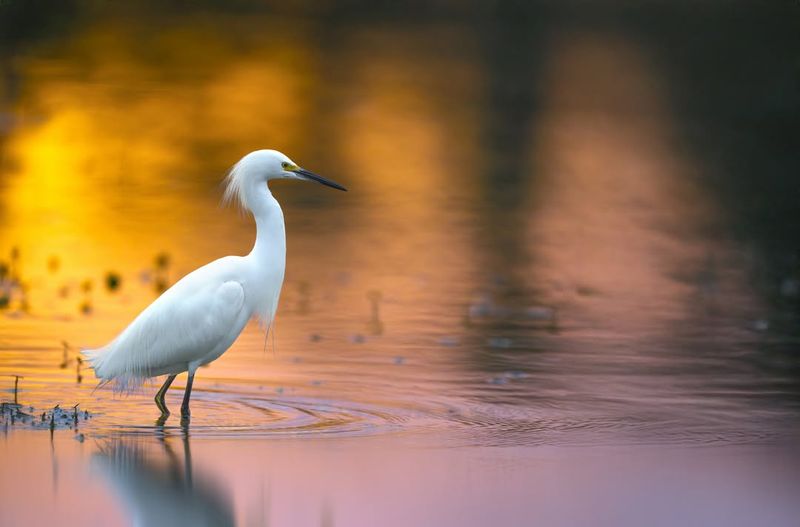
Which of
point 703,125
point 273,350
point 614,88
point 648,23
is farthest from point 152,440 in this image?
point 648,23

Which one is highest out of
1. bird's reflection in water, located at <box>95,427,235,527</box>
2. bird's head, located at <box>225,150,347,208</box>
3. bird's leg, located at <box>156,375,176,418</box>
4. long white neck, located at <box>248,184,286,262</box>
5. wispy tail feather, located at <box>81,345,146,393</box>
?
bird's head, located at <box>225,150,347,208</box>

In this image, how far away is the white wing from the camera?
281 inches

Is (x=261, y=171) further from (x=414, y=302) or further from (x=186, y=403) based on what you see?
(x=414, y=302)

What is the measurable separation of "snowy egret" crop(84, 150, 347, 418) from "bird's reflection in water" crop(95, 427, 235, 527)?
57cm

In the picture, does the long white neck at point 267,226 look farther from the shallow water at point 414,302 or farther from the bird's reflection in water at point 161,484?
the bird's reflection in water at point 161,484

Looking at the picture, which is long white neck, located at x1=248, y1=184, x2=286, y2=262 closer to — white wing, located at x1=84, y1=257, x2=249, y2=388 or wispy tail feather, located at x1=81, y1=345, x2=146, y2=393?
white wing, located at x1=84, y1=257, x2=249, y2=388

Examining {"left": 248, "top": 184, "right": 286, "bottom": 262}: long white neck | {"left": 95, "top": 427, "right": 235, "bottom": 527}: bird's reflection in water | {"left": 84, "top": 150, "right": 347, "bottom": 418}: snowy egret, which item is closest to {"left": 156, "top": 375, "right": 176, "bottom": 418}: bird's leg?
{"left": 84, "top": 150, "right": 347, "bottom": 418}: snowy egret

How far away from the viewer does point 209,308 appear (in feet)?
23.8

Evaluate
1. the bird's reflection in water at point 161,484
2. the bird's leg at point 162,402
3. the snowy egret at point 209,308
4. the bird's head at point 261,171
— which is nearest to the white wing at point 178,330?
the snowy egret at point 209,308

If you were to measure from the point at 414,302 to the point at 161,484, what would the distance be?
12.8 ft

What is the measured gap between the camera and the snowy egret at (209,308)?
23.5 ft

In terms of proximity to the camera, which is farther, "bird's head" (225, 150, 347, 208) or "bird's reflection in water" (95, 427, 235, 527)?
"bird's head" (225, 150, 347, 208)

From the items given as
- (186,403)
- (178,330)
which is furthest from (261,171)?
(186,403)

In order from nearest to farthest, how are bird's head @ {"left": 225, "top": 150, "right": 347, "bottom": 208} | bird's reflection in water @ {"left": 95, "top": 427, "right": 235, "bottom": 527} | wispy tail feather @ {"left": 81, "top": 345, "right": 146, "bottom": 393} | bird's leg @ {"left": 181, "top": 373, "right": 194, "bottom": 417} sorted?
bird's reflection in water @ {"left": 95, "top": 427, "right": 235, "bottom": 527}, bird's leg @ {"left": 181, "top": 373, "right": 194, "bottom": 417}, wispy tail feather @ {"left": 81, "top": 345, "right": 146, "bottom": 393}, bird's head @ {"left": 225, "top": 150, "right": 347, "bottom": 208}
